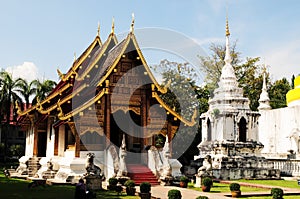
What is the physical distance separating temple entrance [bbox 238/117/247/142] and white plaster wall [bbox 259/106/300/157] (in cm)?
429

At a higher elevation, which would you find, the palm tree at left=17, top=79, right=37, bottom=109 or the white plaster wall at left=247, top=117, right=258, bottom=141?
the palm tree at left=17, top=79, right=37, bottom=109

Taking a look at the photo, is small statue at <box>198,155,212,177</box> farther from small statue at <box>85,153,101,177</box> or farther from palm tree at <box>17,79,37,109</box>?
palm tree at <box>17,79,37,109</box>

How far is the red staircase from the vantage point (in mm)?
15734

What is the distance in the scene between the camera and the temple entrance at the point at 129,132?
18248mm

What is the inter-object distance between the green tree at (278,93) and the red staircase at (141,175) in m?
27.0

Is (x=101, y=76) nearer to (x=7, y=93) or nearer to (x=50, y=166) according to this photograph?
(x=50, y=166)

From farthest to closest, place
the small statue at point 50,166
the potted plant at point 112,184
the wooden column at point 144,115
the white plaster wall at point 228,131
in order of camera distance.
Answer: the white plaster wall at point 228,131 < the small statue at point 50,166 < the wooden column at point 144,115 < the potted plant at point 112,184

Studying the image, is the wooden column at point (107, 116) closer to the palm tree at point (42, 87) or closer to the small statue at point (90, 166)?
the small statue at point (90, 166)

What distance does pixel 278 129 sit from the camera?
95.0 feet

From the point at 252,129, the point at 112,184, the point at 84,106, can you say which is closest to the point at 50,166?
the point at 84,106

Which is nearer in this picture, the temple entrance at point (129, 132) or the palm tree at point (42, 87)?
the temple entrance at point (129, 132)

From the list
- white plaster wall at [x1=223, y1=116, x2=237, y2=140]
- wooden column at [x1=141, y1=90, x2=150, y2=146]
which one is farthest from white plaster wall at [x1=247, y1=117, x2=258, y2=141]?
wooden column at [x1=141, y1=90, x2=150, y2=146]

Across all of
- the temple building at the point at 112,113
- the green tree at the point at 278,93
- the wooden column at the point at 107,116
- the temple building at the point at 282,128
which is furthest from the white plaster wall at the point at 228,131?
the green tree at the point at 278,93

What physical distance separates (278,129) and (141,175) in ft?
53.5
